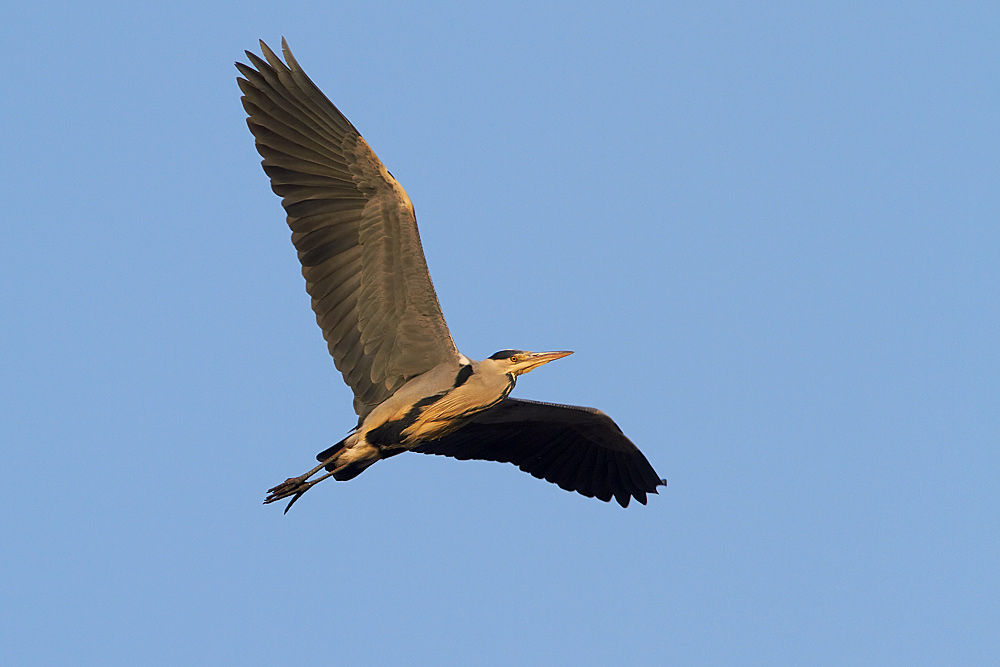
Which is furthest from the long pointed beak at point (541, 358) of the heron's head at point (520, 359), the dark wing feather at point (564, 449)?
the dark wing feather at point (564, 449)

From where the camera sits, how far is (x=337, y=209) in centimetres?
958

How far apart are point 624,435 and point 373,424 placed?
120 inches

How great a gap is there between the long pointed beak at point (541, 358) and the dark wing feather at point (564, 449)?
129 centimetres

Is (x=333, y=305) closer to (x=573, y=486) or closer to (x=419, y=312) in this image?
(x=419, y=312)

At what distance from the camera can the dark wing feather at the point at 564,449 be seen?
11625mm

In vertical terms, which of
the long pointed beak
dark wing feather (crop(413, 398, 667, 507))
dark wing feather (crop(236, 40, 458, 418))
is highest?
dark wing feather (crop(236, 40, 458, 418))

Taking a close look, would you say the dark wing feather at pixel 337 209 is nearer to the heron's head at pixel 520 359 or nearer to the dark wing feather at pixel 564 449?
the heron's head at pixel 520 359

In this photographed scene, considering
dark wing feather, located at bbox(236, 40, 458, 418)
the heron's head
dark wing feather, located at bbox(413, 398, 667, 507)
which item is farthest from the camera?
dark wing feather, located at bbox(413, 398, 667, 507)

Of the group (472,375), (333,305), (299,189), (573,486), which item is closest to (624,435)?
(573,486)

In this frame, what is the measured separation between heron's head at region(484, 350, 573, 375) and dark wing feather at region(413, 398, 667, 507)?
130cm

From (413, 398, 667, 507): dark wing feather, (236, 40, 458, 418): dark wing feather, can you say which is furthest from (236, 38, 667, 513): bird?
(413, 398, 667, 507): dark wing feather

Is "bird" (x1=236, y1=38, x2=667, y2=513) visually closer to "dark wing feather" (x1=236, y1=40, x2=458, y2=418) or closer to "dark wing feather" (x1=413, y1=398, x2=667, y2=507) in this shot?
"dark wing feather" (x1=236, y1=40, x2=458, y2=418)

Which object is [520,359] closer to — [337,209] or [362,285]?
[362,285]

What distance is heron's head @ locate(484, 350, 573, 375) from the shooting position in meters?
10.1
